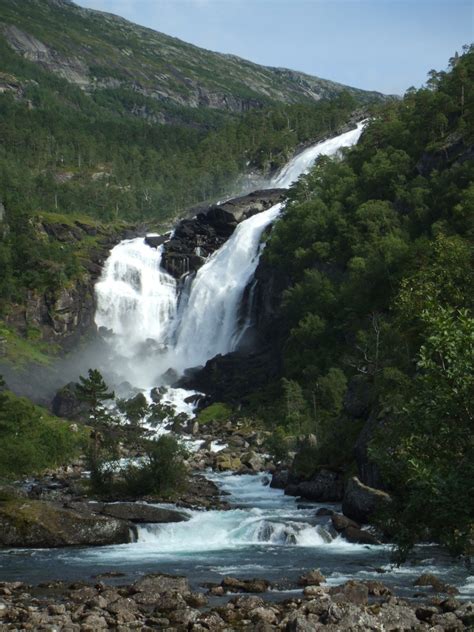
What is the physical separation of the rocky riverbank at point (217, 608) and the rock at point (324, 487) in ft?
59.7

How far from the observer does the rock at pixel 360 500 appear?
34.8 m

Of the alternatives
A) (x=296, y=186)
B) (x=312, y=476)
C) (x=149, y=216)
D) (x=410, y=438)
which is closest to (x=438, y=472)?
(x=410, y=438)

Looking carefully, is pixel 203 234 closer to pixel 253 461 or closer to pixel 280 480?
pixel 253 461

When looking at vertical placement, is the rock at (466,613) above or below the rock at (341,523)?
below

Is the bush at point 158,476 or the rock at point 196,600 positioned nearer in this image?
the rock at point 196,600

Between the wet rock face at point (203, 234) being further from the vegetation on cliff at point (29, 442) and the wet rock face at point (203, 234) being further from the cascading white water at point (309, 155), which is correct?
the vegetation on cliff at point (29, 442)

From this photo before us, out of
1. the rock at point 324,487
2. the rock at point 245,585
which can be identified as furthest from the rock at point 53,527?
the rock at point 324,487

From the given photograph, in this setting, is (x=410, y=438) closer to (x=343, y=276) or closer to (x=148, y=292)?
(x=343, y=276)

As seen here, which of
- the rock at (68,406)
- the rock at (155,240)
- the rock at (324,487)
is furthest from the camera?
the rock at (155,240)

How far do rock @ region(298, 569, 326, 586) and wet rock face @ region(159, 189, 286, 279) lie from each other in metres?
81.7

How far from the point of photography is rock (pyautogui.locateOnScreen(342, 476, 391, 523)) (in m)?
34.8

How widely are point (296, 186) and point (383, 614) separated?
93.6 m

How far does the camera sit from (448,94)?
95.9 meters

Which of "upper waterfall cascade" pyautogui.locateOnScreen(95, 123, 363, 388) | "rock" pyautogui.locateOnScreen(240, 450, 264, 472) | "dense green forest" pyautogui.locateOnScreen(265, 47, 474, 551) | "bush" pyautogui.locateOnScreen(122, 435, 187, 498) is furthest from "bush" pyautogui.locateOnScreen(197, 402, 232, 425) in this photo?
"bush" pyautogui.locateOnScreen(122, 435, 187, 498)
